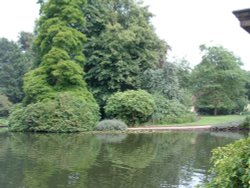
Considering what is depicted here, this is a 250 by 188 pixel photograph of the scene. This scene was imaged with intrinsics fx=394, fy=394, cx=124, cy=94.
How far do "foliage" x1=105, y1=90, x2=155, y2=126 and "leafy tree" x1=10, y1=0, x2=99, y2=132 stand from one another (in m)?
1.58

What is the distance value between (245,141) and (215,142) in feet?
60.5

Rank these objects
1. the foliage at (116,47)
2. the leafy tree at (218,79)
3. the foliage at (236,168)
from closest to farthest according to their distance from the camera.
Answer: the foliage at (236,168)
the foliage at (116,47)
the leafy tree at (218,79)

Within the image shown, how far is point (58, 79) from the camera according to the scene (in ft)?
103

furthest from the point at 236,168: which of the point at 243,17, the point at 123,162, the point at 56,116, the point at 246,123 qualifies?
the point at 246,123

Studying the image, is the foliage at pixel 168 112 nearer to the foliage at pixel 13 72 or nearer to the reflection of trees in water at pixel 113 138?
the reflection of trees in water at pixel 113 138

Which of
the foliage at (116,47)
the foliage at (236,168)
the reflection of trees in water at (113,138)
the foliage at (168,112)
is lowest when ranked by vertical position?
the reflection of trees in water at (113,138)

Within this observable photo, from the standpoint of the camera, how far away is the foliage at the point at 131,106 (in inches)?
1270

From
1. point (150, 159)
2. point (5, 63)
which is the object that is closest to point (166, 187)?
point (150, 159)

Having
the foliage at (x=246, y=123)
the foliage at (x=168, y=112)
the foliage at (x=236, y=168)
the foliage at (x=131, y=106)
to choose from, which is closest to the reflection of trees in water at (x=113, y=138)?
the foliage at (x=131, y=106)

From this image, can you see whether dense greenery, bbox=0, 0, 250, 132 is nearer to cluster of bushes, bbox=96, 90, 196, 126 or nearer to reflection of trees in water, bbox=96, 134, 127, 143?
cluster of bushes, bbox=96, 90, 196, 126

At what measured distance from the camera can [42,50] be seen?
32.6m

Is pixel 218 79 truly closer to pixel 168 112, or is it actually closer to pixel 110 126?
pixel 168 112

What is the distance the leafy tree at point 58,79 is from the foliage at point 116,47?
2.79 metres

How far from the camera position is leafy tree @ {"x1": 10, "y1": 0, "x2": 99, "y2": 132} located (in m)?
29.7
